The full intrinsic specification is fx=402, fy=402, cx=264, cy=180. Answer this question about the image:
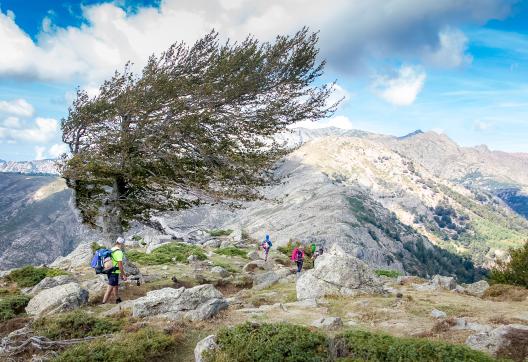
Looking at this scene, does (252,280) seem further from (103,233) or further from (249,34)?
(249,34)

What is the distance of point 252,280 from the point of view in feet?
87.7

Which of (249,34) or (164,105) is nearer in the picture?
(164,105)

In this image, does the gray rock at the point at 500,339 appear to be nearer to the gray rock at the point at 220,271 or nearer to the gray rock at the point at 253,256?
the gray rock at the point at 220,271

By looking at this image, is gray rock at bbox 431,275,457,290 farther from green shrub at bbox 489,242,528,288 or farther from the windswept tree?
the windswept tree

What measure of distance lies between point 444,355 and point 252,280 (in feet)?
59.5

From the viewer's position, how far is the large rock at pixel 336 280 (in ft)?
63.6

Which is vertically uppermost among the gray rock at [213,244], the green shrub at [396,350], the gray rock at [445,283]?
the gray rock at [213,244]

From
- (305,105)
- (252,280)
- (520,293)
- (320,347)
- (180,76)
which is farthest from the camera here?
(252,280)

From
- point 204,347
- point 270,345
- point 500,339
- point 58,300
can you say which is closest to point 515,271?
point 500,339

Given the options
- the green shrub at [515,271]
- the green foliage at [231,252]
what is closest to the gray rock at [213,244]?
the green foliage at [231,252]

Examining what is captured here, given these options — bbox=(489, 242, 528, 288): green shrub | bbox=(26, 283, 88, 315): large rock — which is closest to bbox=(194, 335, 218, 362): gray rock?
bbox=(26, 283, 88, 315): large rock

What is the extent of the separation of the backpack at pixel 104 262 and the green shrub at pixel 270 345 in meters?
9.16

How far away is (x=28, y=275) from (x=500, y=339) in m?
24.9

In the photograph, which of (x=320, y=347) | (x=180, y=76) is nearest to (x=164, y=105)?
(x=180, y=76)
